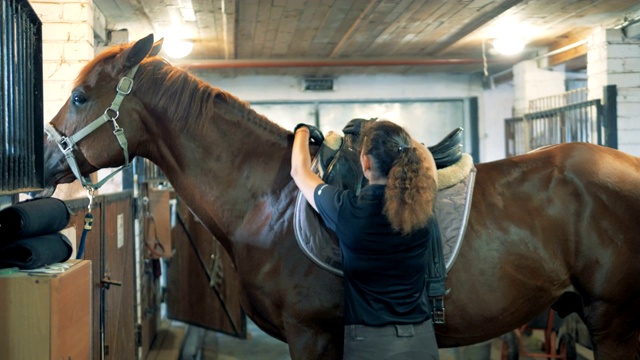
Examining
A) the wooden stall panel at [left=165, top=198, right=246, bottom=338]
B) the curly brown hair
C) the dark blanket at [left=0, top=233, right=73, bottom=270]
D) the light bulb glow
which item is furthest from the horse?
the light bulb glow

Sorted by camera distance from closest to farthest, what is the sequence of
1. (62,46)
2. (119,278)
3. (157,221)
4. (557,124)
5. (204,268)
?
(119,278) < (62,46) < (157,221) < (204,268) < (557,124)

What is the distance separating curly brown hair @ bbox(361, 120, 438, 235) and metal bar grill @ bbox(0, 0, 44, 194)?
3.40ft

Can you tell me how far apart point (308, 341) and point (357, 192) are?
1.78 ft

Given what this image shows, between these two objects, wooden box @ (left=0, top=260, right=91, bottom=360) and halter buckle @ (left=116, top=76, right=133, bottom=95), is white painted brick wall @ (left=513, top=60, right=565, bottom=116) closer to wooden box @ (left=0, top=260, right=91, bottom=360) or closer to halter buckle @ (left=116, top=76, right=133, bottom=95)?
halter buckle @ (left=116, top=76, right=133, bottom=95)

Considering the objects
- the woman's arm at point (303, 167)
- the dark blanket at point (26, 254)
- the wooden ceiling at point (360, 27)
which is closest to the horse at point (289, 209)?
the woman's arm at point (303, 167)

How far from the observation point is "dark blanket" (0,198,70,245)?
135 cm

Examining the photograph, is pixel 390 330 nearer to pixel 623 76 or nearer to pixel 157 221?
pixel 157 221

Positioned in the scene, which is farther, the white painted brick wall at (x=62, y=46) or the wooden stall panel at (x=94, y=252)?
the white painted brick wall at (x=62, y=46)

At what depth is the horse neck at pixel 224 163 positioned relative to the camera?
2059 millimetres

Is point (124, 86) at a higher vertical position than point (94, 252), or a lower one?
higher

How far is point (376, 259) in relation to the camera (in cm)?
160

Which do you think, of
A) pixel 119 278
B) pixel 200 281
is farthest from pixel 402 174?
pixel 200 281

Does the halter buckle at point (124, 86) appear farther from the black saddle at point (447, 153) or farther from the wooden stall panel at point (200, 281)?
the wooden stall panel at point (200, 281)

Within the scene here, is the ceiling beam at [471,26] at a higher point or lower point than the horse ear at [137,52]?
higher
